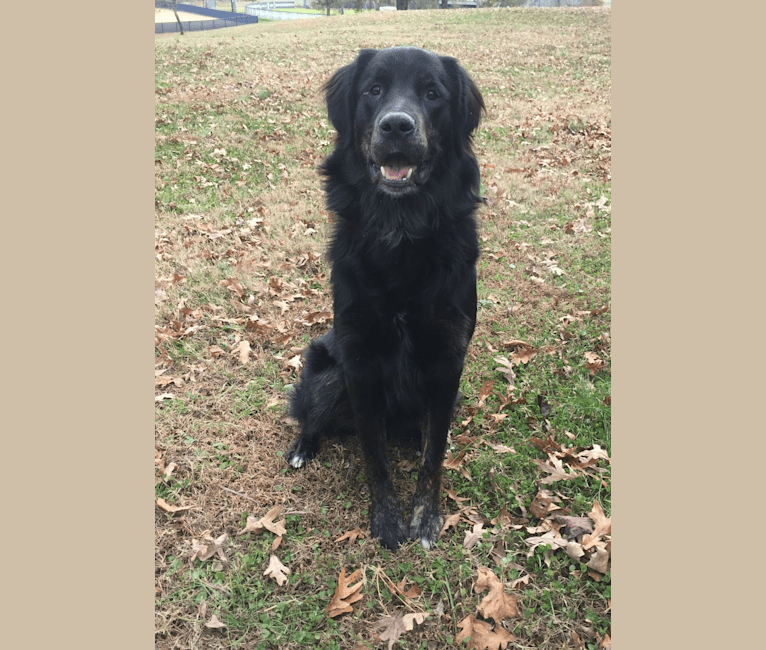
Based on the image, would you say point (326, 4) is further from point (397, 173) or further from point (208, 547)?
point (208, 547)

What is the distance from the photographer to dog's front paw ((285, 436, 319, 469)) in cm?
361

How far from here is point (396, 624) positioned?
8.59 ft

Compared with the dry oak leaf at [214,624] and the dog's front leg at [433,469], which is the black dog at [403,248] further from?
the dry oak leaf at [214,624]

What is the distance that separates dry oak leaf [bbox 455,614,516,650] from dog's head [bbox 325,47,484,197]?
222 centimetres

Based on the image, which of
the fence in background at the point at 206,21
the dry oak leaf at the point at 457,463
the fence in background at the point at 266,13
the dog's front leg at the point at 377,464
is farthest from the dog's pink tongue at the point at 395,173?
the fence in background at the point at 266,13

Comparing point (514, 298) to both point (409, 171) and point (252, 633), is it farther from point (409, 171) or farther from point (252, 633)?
point (252, 633)

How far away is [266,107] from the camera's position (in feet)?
40.0

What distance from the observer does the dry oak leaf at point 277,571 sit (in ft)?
9.32

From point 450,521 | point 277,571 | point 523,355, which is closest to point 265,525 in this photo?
point 277,571

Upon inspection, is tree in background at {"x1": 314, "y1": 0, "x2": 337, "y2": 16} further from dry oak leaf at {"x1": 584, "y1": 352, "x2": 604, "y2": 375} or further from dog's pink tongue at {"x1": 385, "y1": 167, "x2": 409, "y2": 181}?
dog's pink tongue at {"x1": 385, "y1": 167, "x2": 409, "y2": 181}

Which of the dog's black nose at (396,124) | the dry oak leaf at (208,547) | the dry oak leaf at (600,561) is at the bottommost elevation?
the dry oak leaf at (208,547)

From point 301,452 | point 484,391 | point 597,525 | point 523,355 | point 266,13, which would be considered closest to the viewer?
point 597,525

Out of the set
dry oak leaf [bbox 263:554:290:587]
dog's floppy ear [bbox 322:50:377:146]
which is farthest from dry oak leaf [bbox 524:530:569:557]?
dog's floppy ear [bbox 322:50:377:146]

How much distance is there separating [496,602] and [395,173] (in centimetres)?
227
